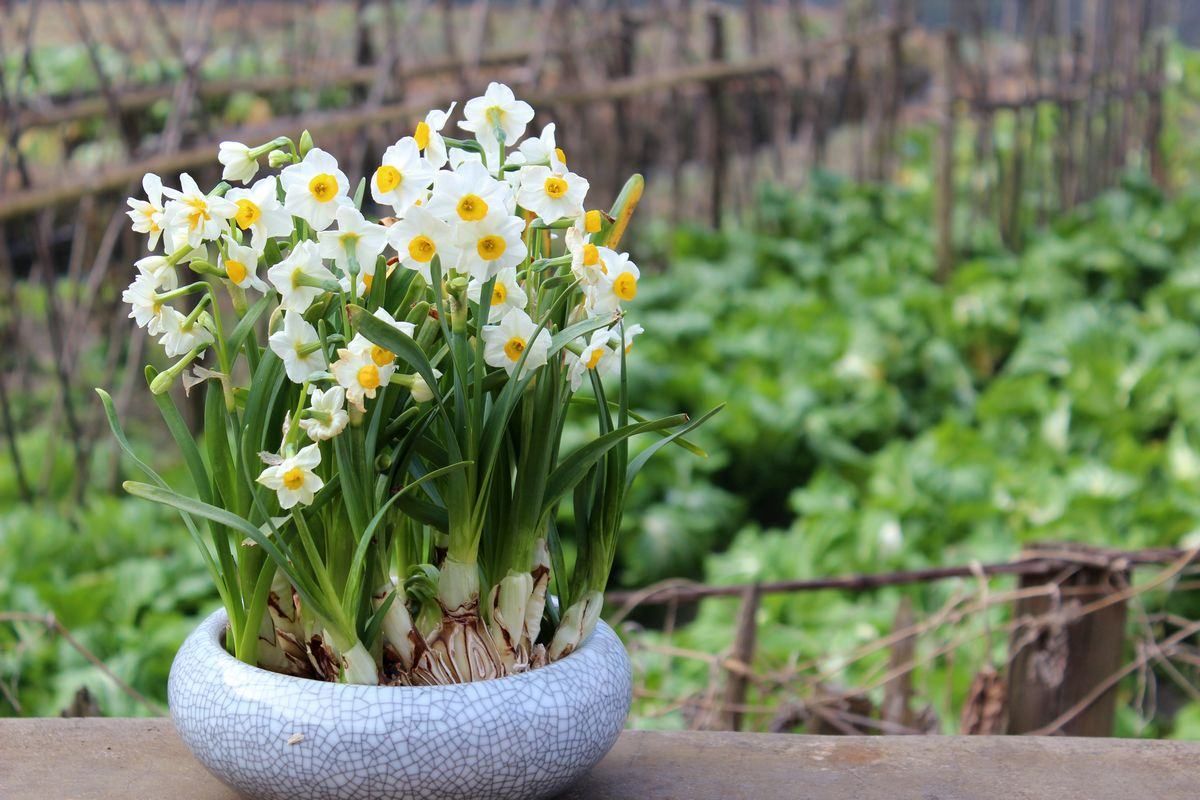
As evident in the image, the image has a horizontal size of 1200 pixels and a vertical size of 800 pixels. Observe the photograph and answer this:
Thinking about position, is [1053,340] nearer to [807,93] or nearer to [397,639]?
[807,93]

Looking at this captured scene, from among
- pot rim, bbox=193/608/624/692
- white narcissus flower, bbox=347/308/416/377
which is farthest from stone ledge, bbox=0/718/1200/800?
white narcissus flower, bbox=347/308/416/377

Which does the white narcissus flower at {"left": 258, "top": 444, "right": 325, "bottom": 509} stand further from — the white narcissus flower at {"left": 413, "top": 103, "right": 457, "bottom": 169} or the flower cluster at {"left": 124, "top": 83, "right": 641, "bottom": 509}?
the white narcissus flower at {"left": 413, "top": 103, "right": 457, "bottom": 169}

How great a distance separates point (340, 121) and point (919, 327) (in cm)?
222

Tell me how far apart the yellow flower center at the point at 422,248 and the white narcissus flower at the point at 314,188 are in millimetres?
67

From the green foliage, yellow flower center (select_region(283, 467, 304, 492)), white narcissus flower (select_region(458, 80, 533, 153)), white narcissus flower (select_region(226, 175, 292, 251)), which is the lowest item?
the green foliage

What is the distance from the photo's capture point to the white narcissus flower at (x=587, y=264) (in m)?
0.97

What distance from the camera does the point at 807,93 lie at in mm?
6250

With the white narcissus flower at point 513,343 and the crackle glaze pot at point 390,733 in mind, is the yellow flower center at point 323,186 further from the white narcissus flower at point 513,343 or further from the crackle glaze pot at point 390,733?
the crackle glaze pot at point 390,733

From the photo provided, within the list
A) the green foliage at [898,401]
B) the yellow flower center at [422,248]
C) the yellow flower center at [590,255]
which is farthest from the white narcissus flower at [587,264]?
the green foliage at [898,401]

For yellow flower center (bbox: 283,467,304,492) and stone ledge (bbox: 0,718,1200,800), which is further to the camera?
stone ledge (bbox: 0,718,1200,800)

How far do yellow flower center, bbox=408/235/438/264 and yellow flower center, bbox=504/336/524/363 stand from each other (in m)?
0.09

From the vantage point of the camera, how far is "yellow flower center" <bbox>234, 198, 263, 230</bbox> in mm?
952

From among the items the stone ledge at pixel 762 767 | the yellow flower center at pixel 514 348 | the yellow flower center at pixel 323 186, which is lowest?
the stone ledge at pixel 762 767

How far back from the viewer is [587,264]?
98 centimetres
